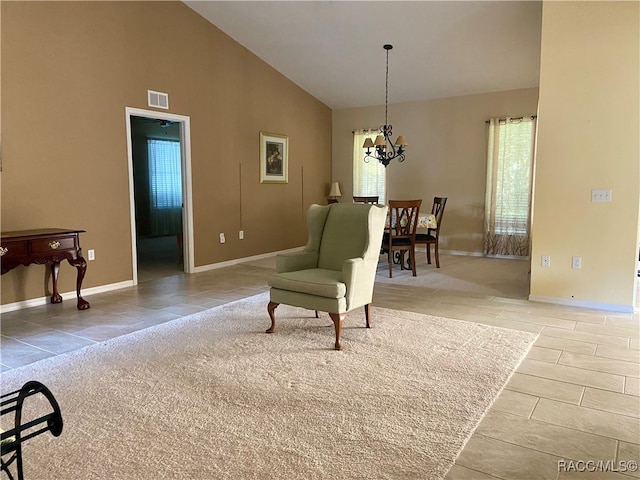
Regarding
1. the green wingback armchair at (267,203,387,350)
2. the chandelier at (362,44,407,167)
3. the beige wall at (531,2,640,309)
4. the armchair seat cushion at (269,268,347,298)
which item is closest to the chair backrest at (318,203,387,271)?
the green wingback armchair at (267,203,387,350)

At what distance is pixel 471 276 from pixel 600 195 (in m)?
1.92

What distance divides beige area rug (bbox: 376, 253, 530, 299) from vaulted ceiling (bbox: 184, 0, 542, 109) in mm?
2694

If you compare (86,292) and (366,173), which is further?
(366,173)

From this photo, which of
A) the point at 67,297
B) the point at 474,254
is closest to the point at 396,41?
the point at 474,254

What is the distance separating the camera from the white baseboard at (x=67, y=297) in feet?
13.6

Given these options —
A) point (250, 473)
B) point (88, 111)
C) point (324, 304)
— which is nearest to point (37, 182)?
point (88, 111)

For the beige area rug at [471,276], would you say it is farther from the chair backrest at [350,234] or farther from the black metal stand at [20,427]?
the black metal stand at [20,427]

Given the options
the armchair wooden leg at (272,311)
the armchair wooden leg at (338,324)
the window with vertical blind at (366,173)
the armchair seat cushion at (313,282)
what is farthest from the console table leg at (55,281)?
the window with vertical blind at (366,173)

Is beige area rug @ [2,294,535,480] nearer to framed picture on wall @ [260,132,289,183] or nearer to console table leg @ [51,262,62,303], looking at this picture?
console table leg @ [51,262,62,303]

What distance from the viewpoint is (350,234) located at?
3672 millimetres

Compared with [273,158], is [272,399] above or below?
Answer: below

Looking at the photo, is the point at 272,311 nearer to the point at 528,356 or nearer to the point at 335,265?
the point at 335,265

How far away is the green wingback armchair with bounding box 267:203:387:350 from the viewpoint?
3.16 m

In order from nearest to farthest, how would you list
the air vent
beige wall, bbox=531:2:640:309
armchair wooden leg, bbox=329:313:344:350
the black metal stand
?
1. the black metal stand
2. armchair wooden leg, bbox=329:313:344:350
3. beige wall, bbox=531:2:640:309
4. the air vent
